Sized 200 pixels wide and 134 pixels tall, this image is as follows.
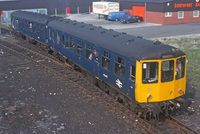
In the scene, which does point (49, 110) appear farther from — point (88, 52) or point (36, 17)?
point (36, 17)

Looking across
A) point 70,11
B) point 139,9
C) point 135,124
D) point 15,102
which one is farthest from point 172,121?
point 70,11

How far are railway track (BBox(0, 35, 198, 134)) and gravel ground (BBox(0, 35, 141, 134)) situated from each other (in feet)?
0.98

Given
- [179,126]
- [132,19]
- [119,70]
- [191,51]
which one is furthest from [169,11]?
[179,126]

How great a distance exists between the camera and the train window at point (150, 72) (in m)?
11.5

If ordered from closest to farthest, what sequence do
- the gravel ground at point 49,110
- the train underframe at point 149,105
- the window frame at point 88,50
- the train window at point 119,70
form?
the train underframe at point 149,105
the gravel ground at point 49,110
the train window at point 119,70
the window frame at point 88,50

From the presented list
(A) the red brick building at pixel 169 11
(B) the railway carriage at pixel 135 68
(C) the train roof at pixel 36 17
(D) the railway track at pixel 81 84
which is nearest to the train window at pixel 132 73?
(B) the railway carriage at pixel 135 68

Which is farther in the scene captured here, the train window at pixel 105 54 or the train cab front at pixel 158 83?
the train window at pixel 105 54

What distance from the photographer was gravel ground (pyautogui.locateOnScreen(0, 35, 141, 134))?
12039 millimetres

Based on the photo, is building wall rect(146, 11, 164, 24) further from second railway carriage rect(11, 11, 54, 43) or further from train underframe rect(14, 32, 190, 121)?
train underframe rect(14, 32, 190, 121)

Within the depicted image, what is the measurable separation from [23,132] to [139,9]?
4389 centimetres

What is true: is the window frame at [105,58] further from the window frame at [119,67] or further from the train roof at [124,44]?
the window frame at [119,67]

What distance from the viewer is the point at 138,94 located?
1183cm

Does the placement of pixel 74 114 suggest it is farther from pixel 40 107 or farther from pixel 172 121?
pixel 172 121

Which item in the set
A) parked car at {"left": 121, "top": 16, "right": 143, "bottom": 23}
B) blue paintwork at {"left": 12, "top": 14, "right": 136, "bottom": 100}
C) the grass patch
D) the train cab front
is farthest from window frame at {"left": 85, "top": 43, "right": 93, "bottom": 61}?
parked car at {"left": 121, "top": 16, "right": 143, "bottom": 23}
